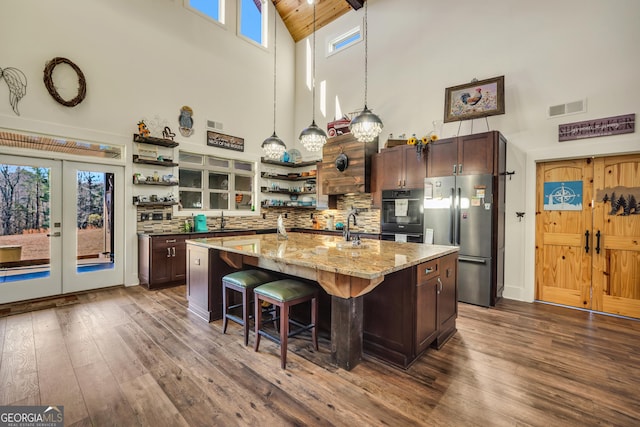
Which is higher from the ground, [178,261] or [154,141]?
[154,141]

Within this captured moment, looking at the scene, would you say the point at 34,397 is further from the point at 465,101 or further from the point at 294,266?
the point at 465,101

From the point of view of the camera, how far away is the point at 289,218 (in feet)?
24.1

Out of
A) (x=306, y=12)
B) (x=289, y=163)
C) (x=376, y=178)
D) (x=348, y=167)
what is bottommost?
(x=376, y=178)

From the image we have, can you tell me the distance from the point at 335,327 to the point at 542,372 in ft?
5.41

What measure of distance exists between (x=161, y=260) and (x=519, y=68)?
6.20 m

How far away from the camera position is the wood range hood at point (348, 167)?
5.43 m

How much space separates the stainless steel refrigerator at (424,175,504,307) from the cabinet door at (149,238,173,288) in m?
4.19

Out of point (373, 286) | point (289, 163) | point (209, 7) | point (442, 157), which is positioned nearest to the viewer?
point (373, 286)

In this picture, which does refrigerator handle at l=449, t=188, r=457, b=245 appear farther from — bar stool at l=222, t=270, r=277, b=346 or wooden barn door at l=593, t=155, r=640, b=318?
bar stool at l=222, t=270, r=277, b=346

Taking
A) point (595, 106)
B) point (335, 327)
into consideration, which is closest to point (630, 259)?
point (595, 106)

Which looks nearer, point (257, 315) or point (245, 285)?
point (257, 315)

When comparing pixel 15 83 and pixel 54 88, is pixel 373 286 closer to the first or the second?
pixel 54 88

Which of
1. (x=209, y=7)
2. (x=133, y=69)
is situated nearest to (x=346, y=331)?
(x=133, y=69)

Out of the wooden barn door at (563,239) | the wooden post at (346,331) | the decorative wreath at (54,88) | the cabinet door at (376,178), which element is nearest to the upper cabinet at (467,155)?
the wooden barn door at (563,239)
